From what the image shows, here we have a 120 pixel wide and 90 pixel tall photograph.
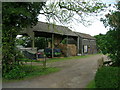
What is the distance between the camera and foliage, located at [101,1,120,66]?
7250 mm

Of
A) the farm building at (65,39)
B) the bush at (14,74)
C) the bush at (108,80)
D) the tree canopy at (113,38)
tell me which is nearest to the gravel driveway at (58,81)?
the bush at (14,74)

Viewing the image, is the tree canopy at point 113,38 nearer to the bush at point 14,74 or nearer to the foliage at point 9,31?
the bush at point 14,74

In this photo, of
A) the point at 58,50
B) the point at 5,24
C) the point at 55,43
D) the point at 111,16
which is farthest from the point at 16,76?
the point at 55,43

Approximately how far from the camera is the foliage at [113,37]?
23.8 feet

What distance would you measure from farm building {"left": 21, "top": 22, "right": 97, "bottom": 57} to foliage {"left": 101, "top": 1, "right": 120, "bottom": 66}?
938 cm

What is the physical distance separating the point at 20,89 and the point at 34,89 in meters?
0.64

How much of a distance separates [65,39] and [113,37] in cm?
2205

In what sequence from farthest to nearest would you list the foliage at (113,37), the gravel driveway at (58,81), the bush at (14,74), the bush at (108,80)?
the bush at (14,74) → the foliage at (113,37) → the gravel driveway at (58,81) → the bush at (108,80)

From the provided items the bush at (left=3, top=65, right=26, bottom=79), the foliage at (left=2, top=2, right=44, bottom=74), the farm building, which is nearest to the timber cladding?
the farm building

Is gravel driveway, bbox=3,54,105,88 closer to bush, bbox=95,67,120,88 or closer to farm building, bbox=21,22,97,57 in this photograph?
bush, bbox=95,67,120,88

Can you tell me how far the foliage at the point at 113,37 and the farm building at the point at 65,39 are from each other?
30.8 feet

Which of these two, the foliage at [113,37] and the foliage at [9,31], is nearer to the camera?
the foliage at [113,37]

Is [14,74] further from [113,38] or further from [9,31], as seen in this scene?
[113,38]

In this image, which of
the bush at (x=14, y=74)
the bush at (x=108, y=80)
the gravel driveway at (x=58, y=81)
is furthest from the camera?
the bush at (x=14, y=74)
